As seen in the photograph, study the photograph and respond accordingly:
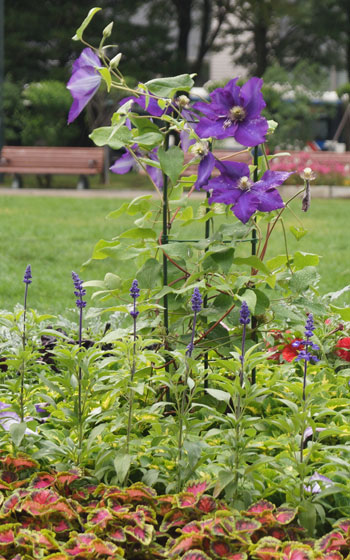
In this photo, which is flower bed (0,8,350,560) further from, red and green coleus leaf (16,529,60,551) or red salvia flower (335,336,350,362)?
red salvia flower (335,336,350,362)

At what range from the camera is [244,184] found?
7.84ft

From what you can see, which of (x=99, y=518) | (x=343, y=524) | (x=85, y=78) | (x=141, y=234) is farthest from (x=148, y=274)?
(x=343, y=524)

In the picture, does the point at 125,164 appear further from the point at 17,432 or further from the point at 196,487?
the point at 196,487

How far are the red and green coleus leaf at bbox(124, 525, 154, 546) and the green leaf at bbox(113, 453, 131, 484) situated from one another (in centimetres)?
17

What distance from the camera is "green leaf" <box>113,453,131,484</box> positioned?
204 cm

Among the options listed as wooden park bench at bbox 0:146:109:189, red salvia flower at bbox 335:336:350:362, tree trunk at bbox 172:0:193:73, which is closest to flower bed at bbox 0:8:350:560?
red salvia flower at bbox 335:336:350:362

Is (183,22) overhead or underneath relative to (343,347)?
overhead

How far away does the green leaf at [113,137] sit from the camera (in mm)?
2410

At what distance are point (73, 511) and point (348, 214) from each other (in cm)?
935

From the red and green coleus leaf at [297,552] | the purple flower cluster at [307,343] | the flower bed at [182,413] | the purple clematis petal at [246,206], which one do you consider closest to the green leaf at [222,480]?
Answer: the flower bed at [182,413]

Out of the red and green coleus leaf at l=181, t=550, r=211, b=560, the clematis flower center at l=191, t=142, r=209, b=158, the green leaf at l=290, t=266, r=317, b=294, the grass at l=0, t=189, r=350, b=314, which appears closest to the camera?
the red and green coleus leaf at l=181, t=550, r=211, b=560

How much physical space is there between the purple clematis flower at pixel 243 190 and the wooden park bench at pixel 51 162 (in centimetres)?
1261

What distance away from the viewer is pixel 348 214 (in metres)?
10.9

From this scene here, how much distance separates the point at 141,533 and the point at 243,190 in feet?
3.31
